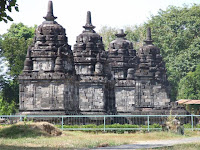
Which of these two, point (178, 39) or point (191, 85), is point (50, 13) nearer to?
point (191, 85)

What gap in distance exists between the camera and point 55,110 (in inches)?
1377

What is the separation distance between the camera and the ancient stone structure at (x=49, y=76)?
35.0m

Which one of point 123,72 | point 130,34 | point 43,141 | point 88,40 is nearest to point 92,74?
point 88,40

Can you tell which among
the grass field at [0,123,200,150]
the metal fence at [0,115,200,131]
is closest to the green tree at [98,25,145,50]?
the metal fence at [0,115,200,131]

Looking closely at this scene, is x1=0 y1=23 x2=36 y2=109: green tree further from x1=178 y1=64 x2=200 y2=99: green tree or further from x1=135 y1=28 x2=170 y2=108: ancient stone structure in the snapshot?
x1=178 y1=64 x2=200 y2=99: green tree

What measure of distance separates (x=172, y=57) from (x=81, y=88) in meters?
29.3

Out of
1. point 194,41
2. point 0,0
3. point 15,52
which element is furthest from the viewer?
point 194,41

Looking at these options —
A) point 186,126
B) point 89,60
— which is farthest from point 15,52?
point 186,126

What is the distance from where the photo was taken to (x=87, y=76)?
41.1 meters

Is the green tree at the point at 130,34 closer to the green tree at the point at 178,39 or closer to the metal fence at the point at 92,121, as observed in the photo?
the green tree at the point at 178,39

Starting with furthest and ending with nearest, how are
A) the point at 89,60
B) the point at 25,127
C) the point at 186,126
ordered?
the point at 89,60, the point at 186,126, the point at 25,127

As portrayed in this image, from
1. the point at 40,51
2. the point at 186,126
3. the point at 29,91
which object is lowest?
the point at 186,126

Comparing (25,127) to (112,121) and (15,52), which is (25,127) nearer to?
(112,121)

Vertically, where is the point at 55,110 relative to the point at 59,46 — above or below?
below
